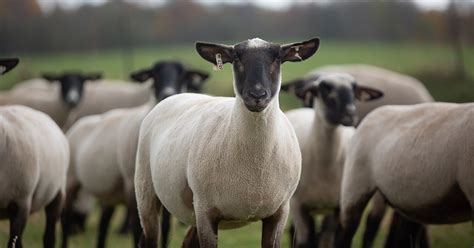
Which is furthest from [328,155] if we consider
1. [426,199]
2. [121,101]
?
[121,101]

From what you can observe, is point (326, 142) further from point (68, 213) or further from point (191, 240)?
point (68, 213)

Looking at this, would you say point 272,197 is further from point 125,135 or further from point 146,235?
point 125,135

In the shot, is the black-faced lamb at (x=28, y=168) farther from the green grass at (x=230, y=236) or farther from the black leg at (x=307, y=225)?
the black leg at (x=307, y=225)

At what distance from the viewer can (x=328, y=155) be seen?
1036 centimetres

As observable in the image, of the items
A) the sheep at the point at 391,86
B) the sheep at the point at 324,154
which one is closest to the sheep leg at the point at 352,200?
the sheep at the point at 324,154

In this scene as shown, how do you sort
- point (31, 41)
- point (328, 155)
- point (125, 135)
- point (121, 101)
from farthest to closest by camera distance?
point (31, 41)
point (121, 101)
point (125, 135)
point (328, 155)

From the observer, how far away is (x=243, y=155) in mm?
6672

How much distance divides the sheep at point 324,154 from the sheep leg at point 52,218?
107 inches

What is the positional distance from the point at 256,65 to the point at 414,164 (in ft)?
7.66

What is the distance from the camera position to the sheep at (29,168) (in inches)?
328

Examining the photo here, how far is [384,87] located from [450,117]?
8618 millimetres

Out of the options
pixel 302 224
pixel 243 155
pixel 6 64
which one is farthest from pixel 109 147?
pixel 243 155

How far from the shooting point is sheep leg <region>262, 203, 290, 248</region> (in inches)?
270

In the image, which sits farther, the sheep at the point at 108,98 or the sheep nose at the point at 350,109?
the sheep at the point at 108,98
